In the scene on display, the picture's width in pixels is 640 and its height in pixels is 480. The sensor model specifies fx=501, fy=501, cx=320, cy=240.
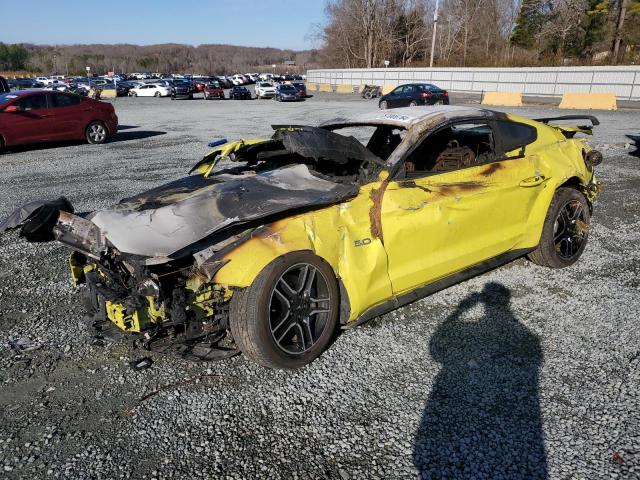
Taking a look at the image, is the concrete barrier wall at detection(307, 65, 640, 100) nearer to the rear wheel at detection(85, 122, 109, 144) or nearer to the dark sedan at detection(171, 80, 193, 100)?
Answer: the dark sedan at detection(171, 80, 193, 100)

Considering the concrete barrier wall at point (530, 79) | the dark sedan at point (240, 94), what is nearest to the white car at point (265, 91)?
the dark sedan at point (240, 94)

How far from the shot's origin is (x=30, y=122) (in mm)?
12508

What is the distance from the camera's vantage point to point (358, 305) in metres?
3.39

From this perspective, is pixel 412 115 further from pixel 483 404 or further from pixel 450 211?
pixel 483 404

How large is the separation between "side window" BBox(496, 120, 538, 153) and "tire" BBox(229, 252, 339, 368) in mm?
2190

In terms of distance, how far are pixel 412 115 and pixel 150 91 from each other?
41.2 metres

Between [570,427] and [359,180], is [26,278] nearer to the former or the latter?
[359,180]

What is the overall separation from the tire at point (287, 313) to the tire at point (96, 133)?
41.7 feet

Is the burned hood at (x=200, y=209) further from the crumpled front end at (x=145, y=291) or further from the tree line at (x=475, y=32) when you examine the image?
the tree line at (x=475, y=32)

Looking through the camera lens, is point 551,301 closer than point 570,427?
No

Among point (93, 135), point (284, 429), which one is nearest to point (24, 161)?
point (93, 135)

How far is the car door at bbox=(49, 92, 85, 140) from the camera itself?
42.7ft

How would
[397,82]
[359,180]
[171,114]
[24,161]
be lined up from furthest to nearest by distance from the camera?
[397,82], [171,114], [24,161], [359,180]

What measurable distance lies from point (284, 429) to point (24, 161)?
36.6 ft
